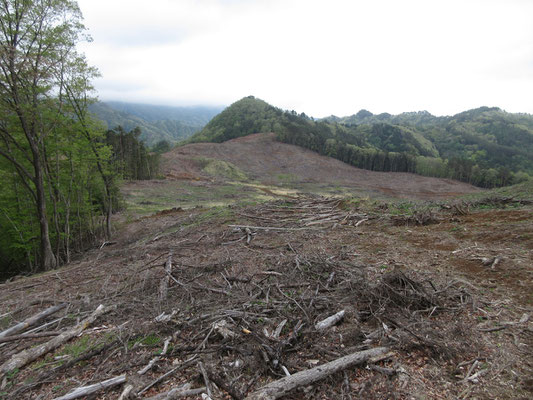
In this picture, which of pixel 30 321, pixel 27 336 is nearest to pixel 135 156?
pixel 30 321

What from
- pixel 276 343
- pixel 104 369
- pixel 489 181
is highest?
pixel 276 343

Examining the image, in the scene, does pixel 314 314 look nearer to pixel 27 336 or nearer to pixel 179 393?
pixel 179 393

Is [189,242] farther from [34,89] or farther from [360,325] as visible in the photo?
[34,89]

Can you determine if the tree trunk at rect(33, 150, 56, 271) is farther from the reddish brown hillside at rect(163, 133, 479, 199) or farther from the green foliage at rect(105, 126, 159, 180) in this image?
the reddish brown hillside at rect(163, 133, 479, 199)

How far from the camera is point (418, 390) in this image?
2.89m

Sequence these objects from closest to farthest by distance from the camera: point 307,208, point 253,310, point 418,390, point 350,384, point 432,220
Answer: point 418,390 < point 350,384 < point 253,310 < point 432,220 < point 307,208

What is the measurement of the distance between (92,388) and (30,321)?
331 centimetres

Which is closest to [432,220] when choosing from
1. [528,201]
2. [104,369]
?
[528,201]

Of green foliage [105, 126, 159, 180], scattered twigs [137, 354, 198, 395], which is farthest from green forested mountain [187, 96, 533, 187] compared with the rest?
scattered twigs [137, 354, 198, 395]

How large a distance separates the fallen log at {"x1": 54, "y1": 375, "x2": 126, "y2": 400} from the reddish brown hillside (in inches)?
1472

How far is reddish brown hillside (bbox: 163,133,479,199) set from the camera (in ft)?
140

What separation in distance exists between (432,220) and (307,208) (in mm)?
5865

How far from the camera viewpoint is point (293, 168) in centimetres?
5350

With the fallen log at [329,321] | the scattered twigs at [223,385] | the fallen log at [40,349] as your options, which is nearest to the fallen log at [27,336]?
the fallen log at [40,349]
